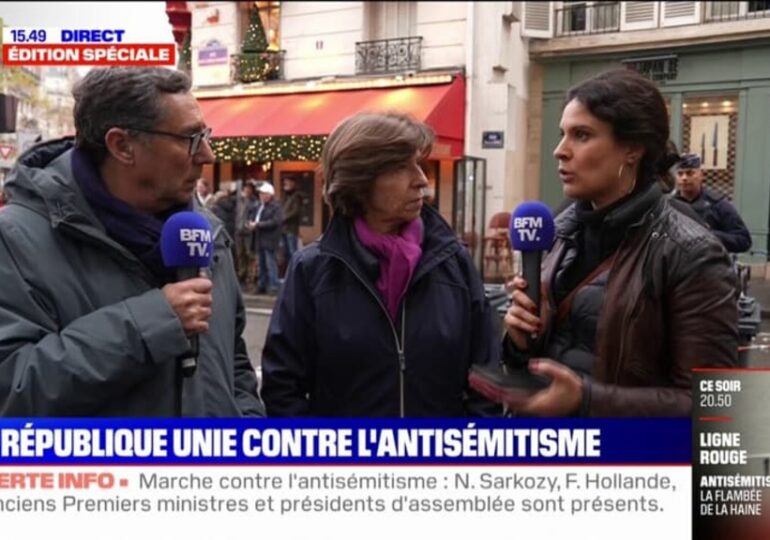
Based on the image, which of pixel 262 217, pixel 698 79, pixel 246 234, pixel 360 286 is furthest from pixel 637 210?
pixel 246 234

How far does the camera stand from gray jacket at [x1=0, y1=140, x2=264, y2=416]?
1.39 m

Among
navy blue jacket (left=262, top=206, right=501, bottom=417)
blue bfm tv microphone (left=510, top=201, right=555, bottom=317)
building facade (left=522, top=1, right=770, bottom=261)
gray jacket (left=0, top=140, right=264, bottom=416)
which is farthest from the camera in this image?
navy blue jacket (left=262, top=206, right=501, bottom=417)

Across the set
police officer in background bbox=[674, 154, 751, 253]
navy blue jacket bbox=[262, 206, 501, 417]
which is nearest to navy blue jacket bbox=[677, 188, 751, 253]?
police officer in background bbox=[674, 154, 751, 253]

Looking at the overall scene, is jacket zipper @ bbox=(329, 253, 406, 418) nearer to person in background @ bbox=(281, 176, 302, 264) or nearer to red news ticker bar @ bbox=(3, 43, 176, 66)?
person in background @ bbox=(281, 176, 302, 264)

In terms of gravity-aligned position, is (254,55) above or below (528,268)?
above

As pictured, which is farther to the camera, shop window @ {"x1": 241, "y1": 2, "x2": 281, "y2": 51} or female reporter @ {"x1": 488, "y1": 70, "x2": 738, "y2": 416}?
shop window @ {"x1": 241, "y1": 2, "x2": 281, "y2": 51}

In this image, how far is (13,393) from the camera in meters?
1.41

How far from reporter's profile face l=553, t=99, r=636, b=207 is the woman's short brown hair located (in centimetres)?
35

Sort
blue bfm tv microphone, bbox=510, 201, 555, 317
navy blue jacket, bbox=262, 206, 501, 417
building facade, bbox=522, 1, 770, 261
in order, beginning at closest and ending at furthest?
1. blue bfm tv microphone, bbox=510, 201, 555, 317
2. building facade, bbox=522, 1, 770, 261
3. navy blue jacket, bbox=262, 206, 501, 417

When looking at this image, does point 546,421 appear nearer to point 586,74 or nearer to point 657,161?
point 657,161

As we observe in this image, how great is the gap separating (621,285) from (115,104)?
3.32 feet

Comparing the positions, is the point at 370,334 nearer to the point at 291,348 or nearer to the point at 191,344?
the point at 291,348

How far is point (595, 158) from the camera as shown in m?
1.51

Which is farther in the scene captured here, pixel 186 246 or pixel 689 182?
pixel 689 182
